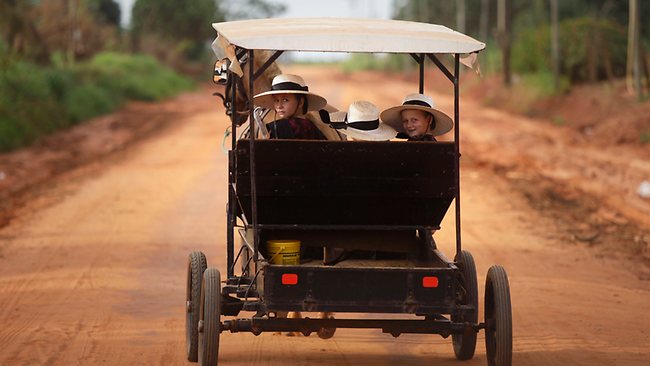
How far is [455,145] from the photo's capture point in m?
7.26

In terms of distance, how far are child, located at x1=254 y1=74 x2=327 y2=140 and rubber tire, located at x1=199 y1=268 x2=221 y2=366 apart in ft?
4.06

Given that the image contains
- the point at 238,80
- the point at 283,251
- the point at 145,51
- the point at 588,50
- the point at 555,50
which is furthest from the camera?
the point at 145,51

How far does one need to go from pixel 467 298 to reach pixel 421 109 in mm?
1261

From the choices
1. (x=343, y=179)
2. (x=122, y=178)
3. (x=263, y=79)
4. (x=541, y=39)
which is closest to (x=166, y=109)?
(x=541, y=39)

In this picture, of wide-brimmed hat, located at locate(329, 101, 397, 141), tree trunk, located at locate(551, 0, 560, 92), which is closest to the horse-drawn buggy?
wide-brimmed hat, located at locate(329, 101, 397, 141)

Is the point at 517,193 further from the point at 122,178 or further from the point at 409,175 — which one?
the point at 409,175

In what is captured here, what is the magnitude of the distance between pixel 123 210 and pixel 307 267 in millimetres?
8804

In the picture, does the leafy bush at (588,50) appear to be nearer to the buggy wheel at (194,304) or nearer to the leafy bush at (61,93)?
the leafy bush at (61,93)

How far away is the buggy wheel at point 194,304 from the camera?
7621 millimetres

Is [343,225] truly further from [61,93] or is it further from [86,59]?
[86,59]

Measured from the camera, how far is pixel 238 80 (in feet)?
28.1

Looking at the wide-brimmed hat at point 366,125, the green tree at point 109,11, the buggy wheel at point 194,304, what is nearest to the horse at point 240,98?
the wide-brimmed hat at point 366,125

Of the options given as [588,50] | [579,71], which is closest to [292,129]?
[588,50]

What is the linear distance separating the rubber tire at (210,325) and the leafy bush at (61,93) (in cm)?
1571
